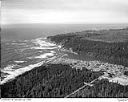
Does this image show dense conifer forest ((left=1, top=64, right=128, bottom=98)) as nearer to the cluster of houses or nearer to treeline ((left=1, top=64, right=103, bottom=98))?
treeline ((left=1, top=64, right=103, bottom=98))

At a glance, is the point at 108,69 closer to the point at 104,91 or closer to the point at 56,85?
the point at 104,91

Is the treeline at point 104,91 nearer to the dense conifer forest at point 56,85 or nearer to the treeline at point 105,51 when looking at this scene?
the dense conifer forest at point 56,85

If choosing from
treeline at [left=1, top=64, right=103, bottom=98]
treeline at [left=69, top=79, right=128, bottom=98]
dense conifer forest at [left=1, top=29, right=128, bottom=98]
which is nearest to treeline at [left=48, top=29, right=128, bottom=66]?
dense conifer forest at [left=1, top=29, right=128, bottom=98]

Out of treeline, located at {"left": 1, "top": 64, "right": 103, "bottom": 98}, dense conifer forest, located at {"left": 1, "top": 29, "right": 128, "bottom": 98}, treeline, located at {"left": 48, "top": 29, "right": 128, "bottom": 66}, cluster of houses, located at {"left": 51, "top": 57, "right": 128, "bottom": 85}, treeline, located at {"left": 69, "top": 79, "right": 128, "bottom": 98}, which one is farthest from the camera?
treeline, located at {"left": 48, "top": 29, "right": 128, "bottom": 66}

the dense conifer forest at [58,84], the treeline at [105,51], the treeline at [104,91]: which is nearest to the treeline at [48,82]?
the dense conifer forest at [58,84]

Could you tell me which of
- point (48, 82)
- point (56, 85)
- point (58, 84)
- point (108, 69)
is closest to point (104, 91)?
point (58, 84)

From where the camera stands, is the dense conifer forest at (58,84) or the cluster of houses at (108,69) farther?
the cluster of houses at (108,69)
